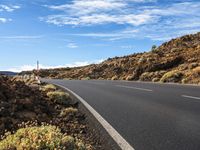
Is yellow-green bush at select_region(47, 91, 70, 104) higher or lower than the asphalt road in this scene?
higher

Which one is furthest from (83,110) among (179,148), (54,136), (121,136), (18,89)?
(54,136)

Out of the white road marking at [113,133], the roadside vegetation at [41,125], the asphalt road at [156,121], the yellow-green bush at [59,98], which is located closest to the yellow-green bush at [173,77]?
the asphalt road at [156,121]

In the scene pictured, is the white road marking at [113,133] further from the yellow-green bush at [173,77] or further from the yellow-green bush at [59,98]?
the yellow-green bush at [173,77]

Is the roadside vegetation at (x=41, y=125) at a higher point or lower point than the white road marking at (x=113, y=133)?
higher

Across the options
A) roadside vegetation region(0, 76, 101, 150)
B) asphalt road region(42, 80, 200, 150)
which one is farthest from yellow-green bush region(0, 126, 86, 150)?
asphalt road region(42, 80, 200, 150)

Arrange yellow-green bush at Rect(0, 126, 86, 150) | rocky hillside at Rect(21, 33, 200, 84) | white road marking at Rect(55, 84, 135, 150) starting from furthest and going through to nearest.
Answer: rocky hillside at Rect(21, 33, 200, 84), white road marking at Rect(55, 84, 135, 150), yellow-green bush at Rect(0, 126, 86, 150)

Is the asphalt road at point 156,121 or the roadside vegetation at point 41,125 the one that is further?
the asphalt road at point 156,121

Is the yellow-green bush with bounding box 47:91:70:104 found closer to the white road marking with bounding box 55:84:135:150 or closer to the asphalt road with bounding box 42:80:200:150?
the asphalt road with bounding box 42:80:200:150

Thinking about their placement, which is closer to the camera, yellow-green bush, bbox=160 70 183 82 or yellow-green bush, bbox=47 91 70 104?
yellow-green bush, bbox=47 91 70 104

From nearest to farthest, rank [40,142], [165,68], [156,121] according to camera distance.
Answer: [40,142]
[156,121]
[165,68]

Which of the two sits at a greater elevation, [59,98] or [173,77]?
[173,77]

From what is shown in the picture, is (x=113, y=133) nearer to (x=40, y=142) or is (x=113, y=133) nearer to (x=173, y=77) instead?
(x=40, y=142)

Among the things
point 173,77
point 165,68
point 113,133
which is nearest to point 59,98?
point 113,133

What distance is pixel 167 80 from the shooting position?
117ft
